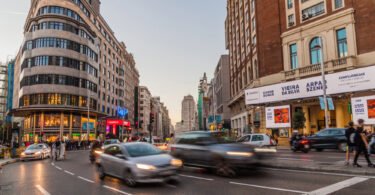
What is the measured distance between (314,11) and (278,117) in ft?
42.8

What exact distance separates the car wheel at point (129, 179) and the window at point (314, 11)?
29.9m

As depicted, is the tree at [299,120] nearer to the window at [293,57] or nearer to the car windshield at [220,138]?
the window at [293,57]

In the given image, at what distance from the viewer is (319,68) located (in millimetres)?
28922

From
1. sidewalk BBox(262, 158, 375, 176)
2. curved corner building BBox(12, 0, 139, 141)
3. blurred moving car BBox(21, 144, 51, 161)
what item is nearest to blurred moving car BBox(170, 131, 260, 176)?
sidewalk BBox(262, 158, 375, 176)

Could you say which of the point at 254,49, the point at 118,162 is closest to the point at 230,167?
the point at 118,162

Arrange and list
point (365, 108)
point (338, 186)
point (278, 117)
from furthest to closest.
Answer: point (278, 117) → point (365, 108) → point (338, 186)

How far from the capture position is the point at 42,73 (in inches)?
1838

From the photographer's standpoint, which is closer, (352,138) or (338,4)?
(352,138)

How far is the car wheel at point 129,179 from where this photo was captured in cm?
829

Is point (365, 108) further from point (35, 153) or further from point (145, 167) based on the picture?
point (35, 153)

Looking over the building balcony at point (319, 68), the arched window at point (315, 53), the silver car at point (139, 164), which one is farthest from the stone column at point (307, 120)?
the silver car at point (139, 164)

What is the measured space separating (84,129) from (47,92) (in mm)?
10758

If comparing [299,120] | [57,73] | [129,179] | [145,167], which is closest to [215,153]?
[145,167]

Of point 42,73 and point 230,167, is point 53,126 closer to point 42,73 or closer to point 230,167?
point 42,73
